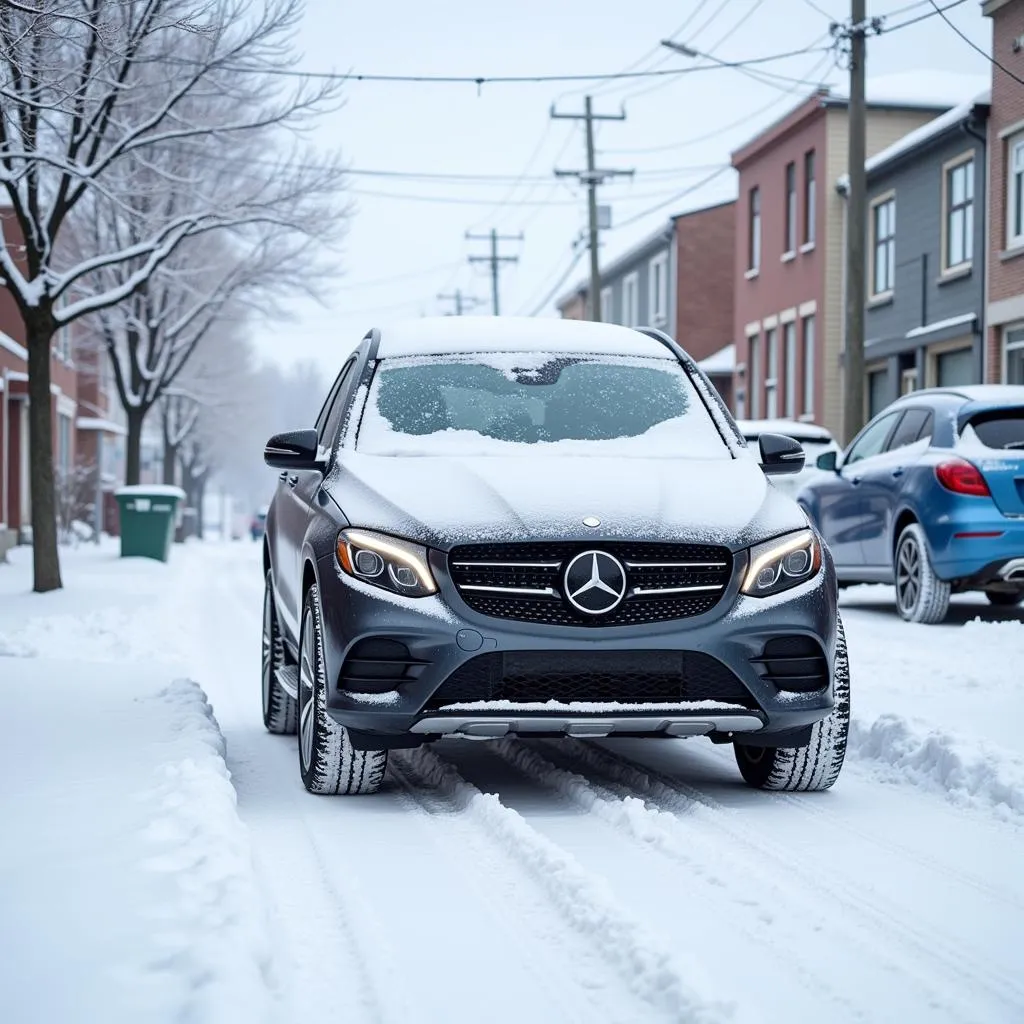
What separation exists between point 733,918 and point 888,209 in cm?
2892

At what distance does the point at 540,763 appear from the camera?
23.2 feet

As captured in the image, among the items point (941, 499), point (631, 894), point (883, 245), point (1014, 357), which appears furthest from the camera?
point (883, 245)

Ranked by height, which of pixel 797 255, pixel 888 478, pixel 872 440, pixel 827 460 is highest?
pixel 797 255

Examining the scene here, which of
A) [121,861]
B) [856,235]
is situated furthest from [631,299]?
[121,861]

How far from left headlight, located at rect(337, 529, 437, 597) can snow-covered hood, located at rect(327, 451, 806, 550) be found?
4cm

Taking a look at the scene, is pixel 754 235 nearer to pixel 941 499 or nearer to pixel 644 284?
pixel 644 284

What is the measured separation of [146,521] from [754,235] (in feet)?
60.4

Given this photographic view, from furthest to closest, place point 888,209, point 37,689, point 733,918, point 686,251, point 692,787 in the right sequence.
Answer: point 686,251, point 888,209, point 37,689, point 692,787, point 733,918

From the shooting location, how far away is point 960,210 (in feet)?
93.6

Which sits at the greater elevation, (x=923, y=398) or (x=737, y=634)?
(x=923, y=398)

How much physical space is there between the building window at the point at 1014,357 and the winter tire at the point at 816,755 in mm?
20769

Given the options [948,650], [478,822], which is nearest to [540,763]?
[478,822]

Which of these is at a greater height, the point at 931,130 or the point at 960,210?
the point at 931,130

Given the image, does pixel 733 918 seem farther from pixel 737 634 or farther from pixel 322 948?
pixel 737 634
